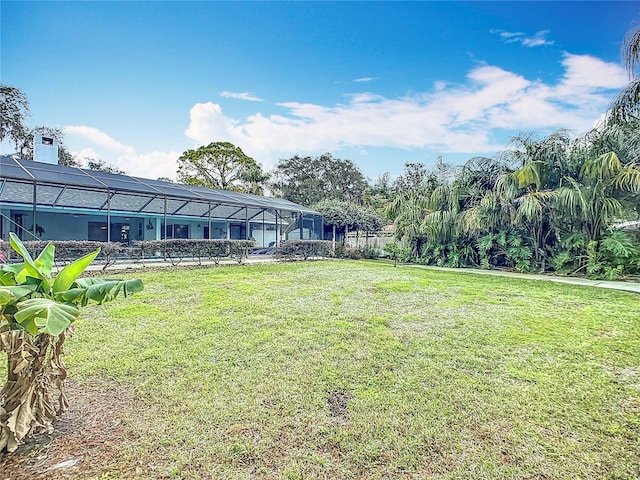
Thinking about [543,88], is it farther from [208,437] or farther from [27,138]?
[27,138]

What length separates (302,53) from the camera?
12484mm

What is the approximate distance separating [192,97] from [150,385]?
1565cm

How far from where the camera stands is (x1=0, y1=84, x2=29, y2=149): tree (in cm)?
1991

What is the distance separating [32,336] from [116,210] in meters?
16.7

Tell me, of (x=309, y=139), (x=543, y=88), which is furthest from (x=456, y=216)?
(x=309, y=139)

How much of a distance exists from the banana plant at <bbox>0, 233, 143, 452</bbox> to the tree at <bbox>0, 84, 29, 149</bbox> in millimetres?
25110

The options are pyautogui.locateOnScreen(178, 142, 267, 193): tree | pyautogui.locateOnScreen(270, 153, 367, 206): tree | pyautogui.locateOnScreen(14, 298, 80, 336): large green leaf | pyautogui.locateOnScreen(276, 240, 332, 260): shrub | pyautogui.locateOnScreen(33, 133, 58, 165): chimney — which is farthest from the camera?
pyautogui.locateOnScreen(270, 153, 367, 206): tree

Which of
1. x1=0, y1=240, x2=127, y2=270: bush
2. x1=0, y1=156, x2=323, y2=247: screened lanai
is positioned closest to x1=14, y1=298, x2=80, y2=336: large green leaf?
x1=0, y1=240, x2=127, y2=270: bush

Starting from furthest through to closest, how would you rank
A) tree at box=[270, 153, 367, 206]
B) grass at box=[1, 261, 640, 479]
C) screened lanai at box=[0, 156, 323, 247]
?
tree at box=[270, 153, 367, 206] < screened lanai at box=[0, 156, 323, 247] < grass at box=[1, 261, 640, 479]

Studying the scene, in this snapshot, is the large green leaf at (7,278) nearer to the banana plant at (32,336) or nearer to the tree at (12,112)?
the banana plant at (32,336)

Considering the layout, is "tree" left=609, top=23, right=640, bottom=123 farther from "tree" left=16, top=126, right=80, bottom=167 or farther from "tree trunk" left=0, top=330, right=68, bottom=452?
"tree" left=16, top=126, right=80, bottom=167

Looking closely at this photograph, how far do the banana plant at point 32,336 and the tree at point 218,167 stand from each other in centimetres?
2969

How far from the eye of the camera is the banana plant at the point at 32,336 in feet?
6.59

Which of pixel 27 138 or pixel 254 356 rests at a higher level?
pixel 27 138
